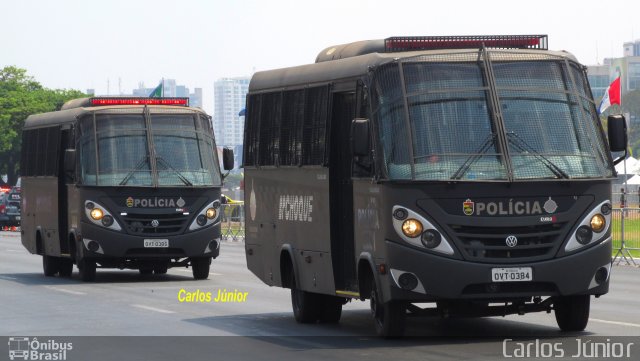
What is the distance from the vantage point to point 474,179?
14750mm

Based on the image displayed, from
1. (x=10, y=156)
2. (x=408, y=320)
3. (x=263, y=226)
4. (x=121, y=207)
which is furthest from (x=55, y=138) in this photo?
(x=10, y=156)

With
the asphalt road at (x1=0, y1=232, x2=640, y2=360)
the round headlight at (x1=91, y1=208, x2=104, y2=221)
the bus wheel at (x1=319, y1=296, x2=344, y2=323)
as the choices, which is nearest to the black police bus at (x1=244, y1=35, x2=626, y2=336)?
the asphalt road at (x1=0, y1=232, x2=640, y2=360)

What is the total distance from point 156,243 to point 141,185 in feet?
3.33

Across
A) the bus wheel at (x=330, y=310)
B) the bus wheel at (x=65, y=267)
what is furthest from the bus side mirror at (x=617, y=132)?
the bus wheel at (x=65, y=267)

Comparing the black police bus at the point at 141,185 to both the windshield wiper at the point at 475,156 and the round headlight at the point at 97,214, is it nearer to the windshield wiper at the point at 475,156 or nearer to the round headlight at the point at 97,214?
the round headlight at the point at 97,214

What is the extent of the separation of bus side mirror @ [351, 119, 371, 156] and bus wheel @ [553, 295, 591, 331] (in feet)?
8.02

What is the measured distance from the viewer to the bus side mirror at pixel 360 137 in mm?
15258

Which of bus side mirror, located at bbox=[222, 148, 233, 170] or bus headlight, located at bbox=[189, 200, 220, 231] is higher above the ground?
bus side mirror, located at bbox=[222, 148, 233, 170]

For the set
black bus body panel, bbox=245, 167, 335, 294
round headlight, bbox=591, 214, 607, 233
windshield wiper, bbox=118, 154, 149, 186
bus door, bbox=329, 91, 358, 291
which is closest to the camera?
round headlight, bbox=591, 214, 607, 233

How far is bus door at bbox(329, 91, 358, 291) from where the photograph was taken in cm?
1670

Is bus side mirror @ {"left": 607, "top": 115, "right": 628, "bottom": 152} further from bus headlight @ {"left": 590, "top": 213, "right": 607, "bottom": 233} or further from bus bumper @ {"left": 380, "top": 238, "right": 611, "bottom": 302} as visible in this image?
bus bumper @ {"left": 380, "top": 238, "right": 611, "bottom": 302}

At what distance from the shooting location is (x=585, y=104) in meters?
15.6

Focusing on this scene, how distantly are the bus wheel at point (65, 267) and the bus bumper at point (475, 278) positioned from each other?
1619 centimetres

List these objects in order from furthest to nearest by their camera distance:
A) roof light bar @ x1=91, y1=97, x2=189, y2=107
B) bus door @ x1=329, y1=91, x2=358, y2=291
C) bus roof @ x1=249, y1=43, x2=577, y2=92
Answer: roof light bar @ x1=91, y1=97, x2=189, y2=107, bus door @ x1=329, y1=91, x2=358, y2=291, bus roof @ x1=249, y1=43, x2=577, y2=92
